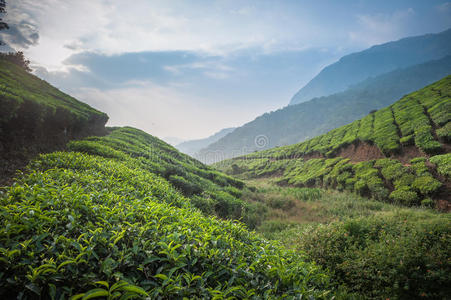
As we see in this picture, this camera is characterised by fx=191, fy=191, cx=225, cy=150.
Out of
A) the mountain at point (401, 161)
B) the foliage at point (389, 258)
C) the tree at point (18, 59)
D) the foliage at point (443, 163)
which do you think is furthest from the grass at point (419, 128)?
the tree at point (18, 59)

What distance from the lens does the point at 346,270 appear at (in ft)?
14.7

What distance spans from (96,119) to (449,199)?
28.8 m

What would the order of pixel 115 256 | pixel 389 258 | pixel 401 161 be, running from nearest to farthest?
1. pixel 115 256
2. pixel 389 258
3. pixel 401 161

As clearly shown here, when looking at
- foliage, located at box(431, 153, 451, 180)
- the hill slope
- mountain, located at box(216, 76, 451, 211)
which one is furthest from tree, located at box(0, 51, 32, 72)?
foliage, located at box(431, 153, 451, 180)

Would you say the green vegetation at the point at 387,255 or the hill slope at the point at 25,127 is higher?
the hill slope at the point at 25,127

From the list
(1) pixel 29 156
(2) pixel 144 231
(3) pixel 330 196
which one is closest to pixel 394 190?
(3) pixel 330 196

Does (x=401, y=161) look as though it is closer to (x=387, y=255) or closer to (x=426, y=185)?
(x=426, y=185)

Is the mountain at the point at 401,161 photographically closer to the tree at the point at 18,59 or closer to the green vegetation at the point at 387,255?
the green vegetation at the point at 387,255

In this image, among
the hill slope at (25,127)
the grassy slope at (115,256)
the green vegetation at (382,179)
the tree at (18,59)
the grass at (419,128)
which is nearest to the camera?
the grassy slope at (115,256)

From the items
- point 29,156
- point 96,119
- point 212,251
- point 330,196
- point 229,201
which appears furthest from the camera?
point 96,119

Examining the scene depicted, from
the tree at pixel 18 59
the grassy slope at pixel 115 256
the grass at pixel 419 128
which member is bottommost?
the grassy slope at pixel 115 256

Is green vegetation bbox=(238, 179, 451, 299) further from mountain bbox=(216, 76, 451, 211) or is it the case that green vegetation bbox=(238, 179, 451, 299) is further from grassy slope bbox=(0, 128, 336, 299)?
mountain bbox=(216, 76, 451, 211)

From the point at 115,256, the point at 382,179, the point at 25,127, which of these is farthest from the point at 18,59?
the point at 382,179

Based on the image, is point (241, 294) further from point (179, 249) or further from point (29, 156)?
point (29, 156)
